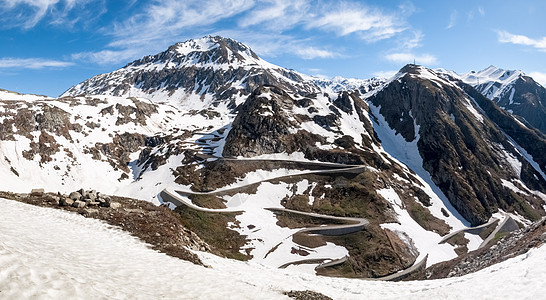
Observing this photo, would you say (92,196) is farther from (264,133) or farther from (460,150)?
(460,150)

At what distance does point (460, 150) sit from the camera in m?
152

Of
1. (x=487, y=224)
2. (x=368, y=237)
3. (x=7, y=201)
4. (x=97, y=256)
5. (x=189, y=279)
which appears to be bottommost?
(x=487, y=224)

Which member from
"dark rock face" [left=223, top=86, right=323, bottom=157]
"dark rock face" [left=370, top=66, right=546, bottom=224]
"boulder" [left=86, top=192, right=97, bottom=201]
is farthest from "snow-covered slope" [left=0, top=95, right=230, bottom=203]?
Result: "dark rock face" [left=370, top=66, right=546, bottom=224]

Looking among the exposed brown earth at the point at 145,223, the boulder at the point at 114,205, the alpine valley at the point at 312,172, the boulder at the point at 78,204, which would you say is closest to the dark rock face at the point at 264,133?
the alpine valley at the point at 312,172

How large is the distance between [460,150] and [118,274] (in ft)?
582

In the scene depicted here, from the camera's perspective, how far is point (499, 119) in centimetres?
19712

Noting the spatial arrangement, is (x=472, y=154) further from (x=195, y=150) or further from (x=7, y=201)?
(x=7, y=201)

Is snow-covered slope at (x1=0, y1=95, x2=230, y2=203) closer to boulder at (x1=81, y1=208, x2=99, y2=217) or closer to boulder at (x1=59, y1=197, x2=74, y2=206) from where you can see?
boulder at (x1=59, y1=197, x2=74, y2=206)

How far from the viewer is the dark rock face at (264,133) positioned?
391ft

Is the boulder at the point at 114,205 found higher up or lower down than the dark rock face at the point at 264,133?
lower down

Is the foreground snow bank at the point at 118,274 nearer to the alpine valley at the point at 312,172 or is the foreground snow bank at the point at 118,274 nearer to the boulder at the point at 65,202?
the boulder at the point at 65,202

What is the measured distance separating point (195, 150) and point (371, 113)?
12537 centimetres

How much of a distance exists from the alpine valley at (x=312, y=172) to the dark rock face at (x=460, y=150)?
2.73 feet

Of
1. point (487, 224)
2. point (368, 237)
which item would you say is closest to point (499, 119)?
point (487, 224)
